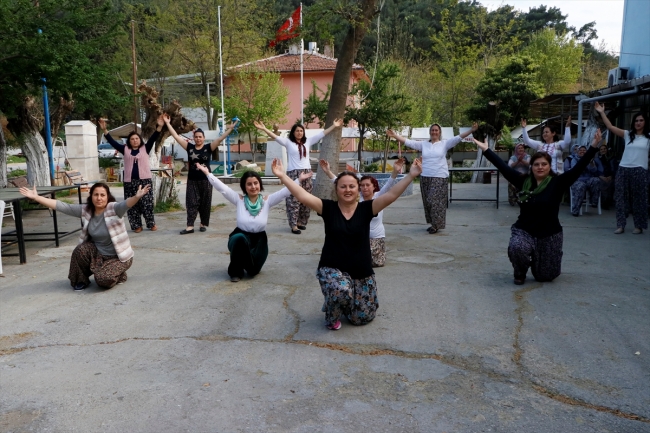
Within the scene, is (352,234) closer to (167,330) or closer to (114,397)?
(167,330)

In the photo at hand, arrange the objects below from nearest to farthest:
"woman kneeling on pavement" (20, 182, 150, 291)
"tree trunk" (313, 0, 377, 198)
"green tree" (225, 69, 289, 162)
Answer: "woman kneeling on pavement" (20, 182, 150, 291) → "tree trunk" (313, 0, 377, 198) → "green tree" (225, 69, 289, 162)

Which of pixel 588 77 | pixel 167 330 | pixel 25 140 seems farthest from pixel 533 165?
pixel 588 77

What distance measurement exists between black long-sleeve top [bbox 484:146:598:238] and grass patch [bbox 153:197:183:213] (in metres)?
8.31

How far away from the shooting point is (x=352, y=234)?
484 cm

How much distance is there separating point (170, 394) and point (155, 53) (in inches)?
1437

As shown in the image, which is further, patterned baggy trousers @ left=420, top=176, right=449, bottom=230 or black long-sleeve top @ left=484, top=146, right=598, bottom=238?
patterned baggy trousers @ left=420, top=176, right=449, bottom=230

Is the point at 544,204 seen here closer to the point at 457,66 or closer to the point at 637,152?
the point at 637,152

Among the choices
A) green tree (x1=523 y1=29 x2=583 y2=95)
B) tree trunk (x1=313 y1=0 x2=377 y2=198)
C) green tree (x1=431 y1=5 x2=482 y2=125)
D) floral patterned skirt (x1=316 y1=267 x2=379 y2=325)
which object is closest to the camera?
floral patterned skirt (x1=316 y1=267 x2=379 y2=325)

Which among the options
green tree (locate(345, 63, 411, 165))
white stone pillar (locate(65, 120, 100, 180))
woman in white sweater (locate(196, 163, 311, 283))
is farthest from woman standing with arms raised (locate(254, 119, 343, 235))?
white stone pillar (locate(65, 120, 100, 180))

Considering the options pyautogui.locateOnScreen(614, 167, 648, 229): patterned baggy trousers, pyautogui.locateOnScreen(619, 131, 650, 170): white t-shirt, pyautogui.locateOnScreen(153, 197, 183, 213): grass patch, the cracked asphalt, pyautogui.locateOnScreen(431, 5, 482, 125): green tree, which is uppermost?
pyautogui.locateOnScreen(431, 5, 482, 125): green tree

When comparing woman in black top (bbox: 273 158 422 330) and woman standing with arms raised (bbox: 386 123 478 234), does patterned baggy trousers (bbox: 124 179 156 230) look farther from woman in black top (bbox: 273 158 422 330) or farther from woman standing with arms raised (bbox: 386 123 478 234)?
woman in black top (bbox: 273 158 422 330)

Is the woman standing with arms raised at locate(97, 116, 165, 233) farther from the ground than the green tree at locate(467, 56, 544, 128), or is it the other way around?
the green tree at locate(467, 56, 544, 128)

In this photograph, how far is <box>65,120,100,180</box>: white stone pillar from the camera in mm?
22766

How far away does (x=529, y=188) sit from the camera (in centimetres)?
626
